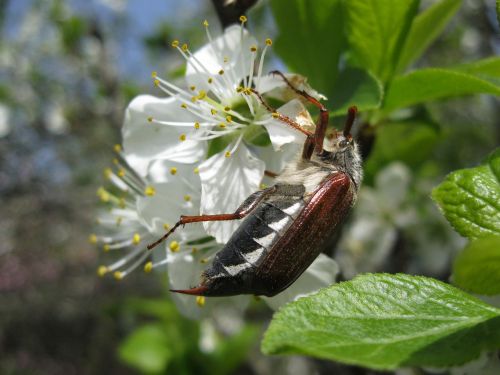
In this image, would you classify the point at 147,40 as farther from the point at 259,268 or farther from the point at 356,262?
the point at 259,268

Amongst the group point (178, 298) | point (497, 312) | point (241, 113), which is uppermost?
point (241, 113)

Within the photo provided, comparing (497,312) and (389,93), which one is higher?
(389,93)

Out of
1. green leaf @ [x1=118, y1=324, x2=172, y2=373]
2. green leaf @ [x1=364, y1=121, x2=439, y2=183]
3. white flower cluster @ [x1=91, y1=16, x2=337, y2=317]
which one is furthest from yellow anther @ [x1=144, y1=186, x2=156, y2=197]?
green leaf @ [x1=118, y1=324, x2=172, y2=373]

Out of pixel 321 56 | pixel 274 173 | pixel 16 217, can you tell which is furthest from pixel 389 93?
pixel 16 217

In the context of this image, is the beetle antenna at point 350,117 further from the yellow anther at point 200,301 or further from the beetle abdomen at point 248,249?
the yellow anther at point 200,301

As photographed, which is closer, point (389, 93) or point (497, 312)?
point (497, 312)

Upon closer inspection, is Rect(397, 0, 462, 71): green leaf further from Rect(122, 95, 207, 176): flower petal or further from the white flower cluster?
Rect(122, 95, 207, 176): flower petal

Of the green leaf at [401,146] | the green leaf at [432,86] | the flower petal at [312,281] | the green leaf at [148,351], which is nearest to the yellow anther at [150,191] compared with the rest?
the flower petal at [312,281]

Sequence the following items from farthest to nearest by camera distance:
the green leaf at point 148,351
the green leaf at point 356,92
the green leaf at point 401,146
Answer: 1. the green leaf at point 148,351
2. the green leaf at point 401,146
3. the green leaf at point 356,92
